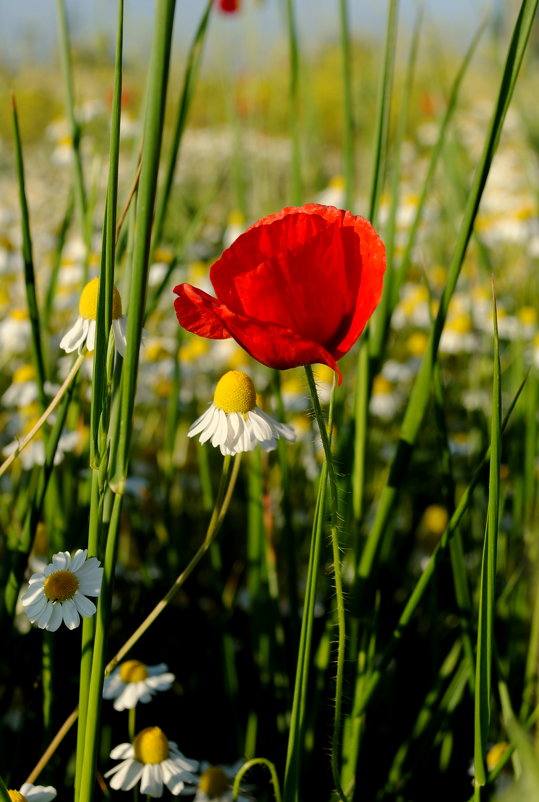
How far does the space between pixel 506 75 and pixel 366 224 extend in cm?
19

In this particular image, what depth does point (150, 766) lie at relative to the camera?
56 centimetres

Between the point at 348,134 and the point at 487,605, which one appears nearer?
the point at 487,605

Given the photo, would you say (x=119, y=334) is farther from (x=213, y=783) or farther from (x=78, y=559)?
(x=213, y=783)

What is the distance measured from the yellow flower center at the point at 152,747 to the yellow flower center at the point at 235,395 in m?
0.23

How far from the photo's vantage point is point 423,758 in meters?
0.69

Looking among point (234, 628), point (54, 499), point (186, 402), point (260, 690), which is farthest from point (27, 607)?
point (186, 402)

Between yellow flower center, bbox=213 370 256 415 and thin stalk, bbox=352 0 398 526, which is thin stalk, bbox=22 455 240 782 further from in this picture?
thin stalk, bbox=352 0 398 526

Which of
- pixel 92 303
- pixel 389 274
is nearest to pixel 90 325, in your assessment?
pixel 92 303

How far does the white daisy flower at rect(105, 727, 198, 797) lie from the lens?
55 centimetres

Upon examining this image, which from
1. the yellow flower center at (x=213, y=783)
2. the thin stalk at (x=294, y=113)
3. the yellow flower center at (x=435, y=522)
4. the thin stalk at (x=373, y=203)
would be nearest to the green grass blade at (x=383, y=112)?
the thin stalk at (x=373, y=203)

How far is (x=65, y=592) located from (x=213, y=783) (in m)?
0.26

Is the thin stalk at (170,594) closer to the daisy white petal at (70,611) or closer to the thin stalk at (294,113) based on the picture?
the daisy white petal at (70,611)

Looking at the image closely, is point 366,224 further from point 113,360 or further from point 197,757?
point 197,757

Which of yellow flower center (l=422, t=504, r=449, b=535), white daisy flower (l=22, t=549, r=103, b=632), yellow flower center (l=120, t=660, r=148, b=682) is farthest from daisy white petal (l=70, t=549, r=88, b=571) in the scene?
yellow flower center (l=422, t=504, r=449, b=535)
